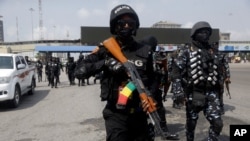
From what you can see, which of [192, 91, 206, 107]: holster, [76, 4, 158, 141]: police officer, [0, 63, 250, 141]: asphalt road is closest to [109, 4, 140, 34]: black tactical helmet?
[76, 4, 158, 141]: police officer

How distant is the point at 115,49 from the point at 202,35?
7.29ft

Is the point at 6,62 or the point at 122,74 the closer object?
the point at 122,74

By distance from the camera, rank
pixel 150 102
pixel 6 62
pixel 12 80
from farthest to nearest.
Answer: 1. pixel 6 62
2. pixel 12 80
3. pixel 150 102

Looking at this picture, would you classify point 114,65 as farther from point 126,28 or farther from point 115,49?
point 126,28

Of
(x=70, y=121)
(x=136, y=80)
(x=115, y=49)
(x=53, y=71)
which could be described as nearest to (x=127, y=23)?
(x=115, y=49)

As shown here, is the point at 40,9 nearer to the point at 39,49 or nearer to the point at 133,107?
the point at 39,49

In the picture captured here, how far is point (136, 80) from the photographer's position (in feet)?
11.1

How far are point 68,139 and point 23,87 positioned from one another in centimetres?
673

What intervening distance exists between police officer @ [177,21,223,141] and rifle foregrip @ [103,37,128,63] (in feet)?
6.54

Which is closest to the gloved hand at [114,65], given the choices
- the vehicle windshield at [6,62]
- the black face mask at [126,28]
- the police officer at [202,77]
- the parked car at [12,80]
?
the black face mask at [126,28]

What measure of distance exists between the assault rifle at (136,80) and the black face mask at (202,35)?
213 cm

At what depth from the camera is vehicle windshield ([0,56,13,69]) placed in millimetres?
11966

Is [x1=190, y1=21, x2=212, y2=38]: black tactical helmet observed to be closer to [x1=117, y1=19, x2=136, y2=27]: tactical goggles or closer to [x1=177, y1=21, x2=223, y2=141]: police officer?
[x1=177, y1=21, x2=223, y2=141]: police officer

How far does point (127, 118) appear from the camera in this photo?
11.5 ft
